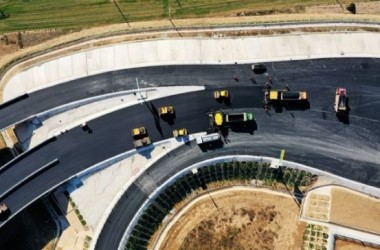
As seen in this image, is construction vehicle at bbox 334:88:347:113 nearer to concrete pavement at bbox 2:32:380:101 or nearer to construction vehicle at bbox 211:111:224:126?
concrete pavement at bbox 2:32:380:101

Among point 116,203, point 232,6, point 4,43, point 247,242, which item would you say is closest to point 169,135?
point 116,203

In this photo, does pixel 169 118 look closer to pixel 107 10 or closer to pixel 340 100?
pixel 107 10

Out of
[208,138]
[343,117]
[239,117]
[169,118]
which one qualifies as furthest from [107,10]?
[343,117]

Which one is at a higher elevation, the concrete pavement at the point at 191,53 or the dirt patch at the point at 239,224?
the concrete pavement at the point at 191,53

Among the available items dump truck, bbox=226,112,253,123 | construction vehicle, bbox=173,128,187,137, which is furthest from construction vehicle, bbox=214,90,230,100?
construction vehicle, bbox=173,128,187,137

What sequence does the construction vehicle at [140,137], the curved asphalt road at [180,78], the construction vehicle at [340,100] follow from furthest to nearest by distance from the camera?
the curved asphalt road at [180,78] → the construction vehicle at [140,137] → the construction vehicle at [340,100]

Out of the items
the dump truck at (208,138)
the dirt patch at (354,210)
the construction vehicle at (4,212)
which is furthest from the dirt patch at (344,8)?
the construction vehicle at (4,212)

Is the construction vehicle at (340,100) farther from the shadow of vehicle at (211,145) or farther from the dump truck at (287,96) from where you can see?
the shadow of vehicle at (211,145)

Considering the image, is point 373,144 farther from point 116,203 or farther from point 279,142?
point 116,203
